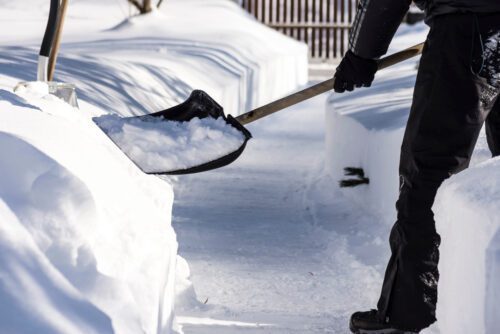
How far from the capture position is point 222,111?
4281 mm

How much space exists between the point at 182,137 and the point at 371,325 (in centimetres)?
111

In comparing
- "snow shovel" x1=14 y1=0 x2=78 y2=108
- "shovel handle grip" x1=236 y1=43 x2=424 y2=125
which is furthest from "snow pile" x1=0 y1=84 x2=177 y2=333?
"snow shovel" x1=14 y1=0 x2=78 y2=108

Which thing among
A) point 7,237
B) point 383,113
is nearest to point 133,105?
point 383,113

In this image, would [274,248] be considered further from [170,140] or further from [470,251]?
[470,251]

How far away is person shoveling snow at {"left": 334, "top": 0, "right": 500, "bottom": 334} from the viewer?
317 cm

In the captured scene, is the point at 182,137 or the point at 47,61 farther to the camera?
the point at 47,61

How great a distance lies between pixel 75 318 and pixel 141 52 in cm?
828

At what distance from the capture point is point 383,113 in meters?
6.52

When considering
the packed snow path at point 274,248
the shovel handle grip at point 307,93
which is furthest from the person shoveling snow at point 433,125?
the shovel handle grip at point 307,93

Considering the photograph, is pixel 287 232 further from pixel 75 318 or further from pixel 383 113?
pixel 75 318

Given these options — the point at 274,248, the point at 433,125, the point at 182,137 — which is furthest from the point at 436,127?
the point at 274,248

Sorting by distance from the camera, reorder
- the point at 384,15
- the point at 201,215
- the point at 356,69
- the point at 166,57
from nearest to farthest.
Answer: the point at 384,15
the point at 356,69
the point at 201,215
the point at 166,57

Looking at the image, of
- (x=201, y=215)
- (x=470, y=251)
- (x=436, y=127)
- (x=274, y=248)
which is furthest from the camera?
(x=201, y=215)

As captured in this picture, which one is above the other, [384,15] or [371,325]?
[384,15]
